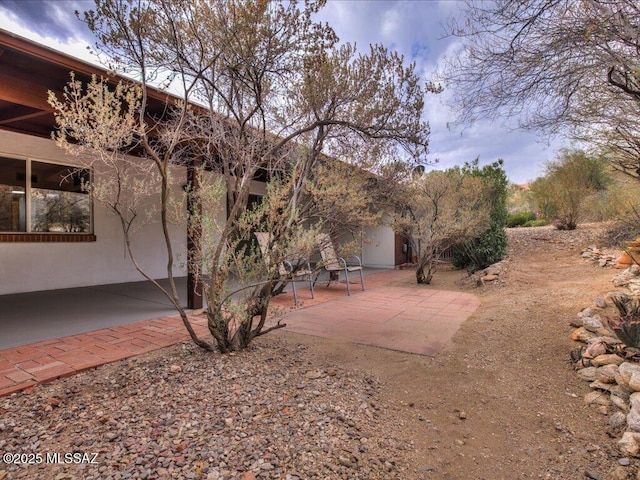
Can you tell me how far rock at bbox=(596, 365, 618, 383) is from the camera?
96.2 inches

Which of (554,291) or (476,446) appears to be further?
(554,291)

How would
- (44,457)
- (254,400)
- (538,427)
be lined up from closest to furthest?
(44,457)
(538,427)
(254,400)

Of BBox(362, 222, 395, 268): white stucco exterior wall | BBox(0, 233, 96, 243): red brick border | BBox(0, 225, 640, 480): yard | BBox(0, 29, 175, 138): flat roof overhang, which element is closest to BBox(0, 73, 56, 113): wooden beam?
BBox(0, 29, 175, 138): flat roof overhang

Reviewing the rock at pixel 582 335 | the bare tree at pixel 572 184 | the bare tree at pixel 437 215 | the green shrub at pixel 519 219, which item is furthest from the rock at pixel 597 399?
the green shrub at pixel 519 219

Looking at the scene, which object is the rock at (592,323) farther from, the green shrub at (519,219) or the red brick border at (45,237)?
the green shrub at (519,219)

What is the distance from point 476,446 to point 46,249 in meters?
6.55

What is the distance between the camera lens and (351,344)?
359cm

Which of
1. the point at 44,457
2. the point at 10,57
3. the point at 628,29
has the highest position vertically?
the point at 10,57

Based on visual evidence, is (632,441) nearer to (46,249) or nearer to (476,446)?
(476,446)

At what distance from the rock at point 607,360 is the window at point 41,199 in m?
6.46

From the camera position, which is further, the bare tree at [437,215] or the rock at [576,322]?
the bare tree at [437,215]

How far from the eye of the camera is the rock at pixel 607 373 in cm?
244

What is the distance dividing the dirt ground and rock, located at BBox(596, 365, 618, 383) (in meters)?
0.14

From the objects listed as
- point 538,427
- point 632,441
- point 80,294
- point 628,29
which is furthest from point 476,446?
point 80,294
